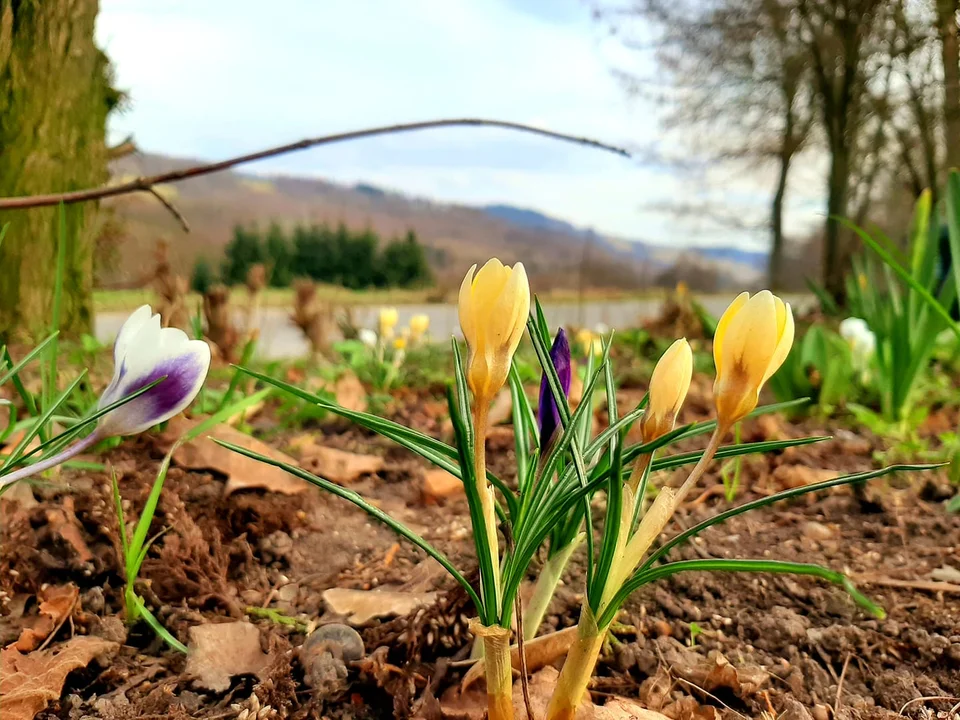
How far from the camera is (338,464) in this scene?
1.66 metres

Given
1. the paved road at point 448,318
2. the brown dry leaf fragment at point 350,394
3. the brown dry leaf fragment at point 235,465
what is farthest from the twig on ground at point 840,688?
the paved road at point 448,318

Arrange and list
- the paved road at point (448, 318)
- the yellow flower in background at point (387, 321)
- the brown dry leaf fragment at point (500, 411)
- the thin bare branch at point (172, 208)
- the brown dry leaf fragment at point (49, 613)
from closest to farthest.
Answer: the brown dry leaf fragment at point (49, 613), the thin bare branch at point (172, 208), the brown dry leaf fragment at point (500, 411), the yellow flower in background at point (387, 321), the paved road at point (448, 318)

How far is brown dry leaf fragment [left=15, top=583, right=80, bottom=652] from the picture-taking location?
34.9 inches

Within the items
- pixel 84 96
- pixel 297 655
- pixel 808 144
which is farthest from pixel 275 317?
pixel 808 144

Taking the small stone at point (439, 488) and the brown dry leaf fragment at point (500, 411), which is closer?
the small stone at point (439, 488)

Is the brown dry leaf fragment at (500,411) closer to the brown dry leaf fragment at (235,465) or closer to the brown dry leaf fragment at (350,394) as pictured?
the brown dry leaf fragment at (350,394)

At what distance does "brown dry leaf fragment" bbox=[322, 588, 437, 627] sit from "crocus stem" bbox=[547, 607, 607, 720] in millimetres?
316

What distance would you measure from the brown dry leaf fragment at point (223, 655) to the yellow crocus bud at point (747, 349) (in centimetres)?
64

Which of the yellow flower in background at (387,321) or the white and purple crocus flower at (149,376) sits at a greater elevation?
the white and purple crocus flower at (149,376)

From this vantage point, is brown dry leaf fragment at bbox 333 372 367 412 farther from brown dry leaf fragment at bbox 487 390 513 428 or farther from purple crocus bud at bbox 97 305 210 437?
purple crocus bud at bbox 97 305 210 437

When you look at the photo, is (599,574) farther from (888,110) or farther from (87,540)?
(888,110)

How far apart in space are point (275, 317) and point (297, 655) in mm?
5121

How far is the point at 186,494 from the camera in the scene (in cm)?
124

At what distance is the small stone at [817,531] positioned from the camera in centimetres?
132
